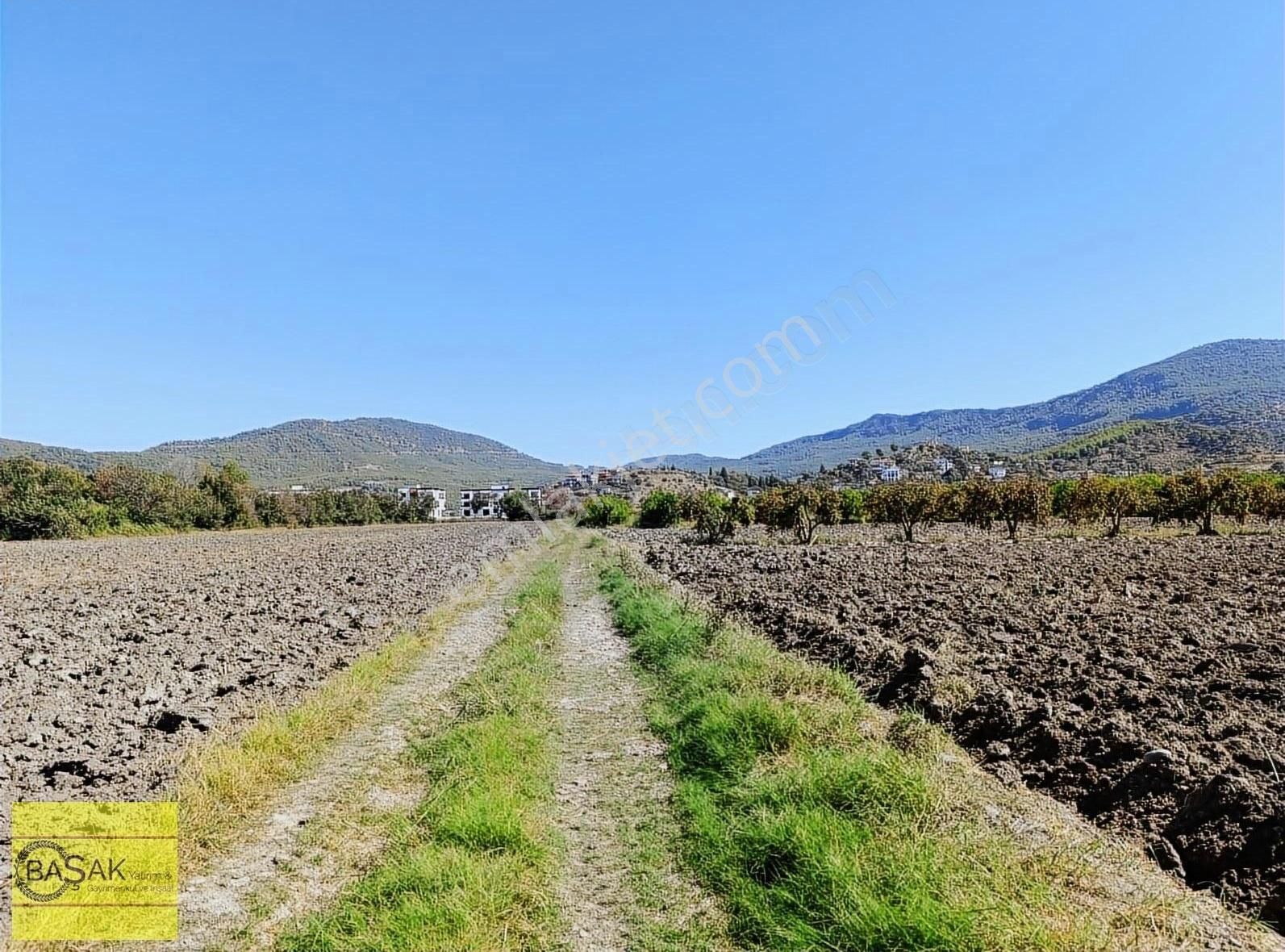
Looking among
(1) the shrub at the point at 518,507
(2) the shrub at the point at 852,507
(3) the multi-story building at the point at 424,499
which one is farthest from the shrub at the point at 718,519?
(3) the multi-story building at the point at 424,499

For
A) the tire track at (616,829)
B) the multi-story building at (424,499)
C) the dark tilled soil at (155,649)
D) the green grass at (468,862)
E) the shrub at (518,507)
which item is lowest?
the tire track at (616,829)

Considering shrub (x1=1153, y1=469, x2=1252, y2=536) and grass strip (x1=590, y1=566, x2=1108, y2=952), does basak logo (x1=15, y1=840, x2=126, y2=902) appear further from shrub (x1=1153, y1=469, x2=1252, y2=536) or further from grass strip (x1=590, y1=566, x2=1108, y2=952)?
shrub (x1=1153, y1=469, x2=1252, y2=536)

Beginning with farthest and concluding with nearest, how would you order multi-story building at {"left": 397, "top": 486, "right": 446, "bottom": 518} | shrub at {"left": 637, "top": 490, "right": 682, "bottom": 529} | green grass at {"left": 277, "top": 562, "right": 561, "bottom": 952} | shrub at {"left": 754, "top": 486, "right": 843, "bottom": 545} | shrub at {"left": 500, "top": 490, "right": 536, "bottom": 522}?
multi-story building at {"left": 397, "top": 486, "right": 446, "bottom": 518} < shrub at {"left": 500, "top": 490, "right": 536, "bottom": 522} < shrub at {"left": 637, "top": 490, "right": 682, "bottom": 529} < shrub at {"left": 754, "top": 486, "right": 843, "bottom": 545} < green grass at {"left": 277, "top": 562, "right": 561, "bottom": 952}

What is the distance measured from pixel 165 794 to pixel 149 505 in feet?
274

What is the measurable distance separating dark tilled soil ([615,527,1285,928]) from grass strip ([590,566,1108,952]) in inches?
37.4

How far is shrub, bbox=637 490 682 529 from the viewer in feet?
250

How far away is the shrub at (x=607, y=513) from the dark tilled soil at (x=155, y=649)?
176 feet

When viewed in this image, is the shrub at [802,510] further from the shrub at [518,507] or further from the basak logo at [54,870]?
the shrub at [518,507]

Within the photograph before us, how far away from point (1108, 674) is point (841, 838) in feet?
18.1

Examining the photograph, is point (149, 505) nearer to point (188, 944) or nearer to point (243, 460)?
point (188, 944)

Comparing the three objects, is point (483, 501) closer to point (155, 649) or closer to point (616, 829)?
point (155, 649)

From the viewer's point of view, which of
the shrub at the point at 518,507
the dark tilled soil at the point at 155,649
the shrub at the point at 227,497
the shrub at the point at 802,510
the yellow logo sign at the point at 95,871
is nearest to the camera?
the yellow logo sign at the point at 95,871

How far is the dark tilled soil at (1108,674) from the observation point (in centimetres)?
470

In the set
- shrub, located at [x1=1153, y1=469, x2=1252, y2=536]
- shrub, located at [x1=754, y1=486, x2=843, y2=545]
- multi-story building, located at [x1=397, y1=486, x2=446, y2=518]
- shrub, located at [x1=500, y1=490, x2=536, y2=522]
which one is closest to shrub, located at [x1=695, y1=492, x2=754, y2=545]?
shrub, located at [x1=754, y1=486, x2=843, y2=545]
